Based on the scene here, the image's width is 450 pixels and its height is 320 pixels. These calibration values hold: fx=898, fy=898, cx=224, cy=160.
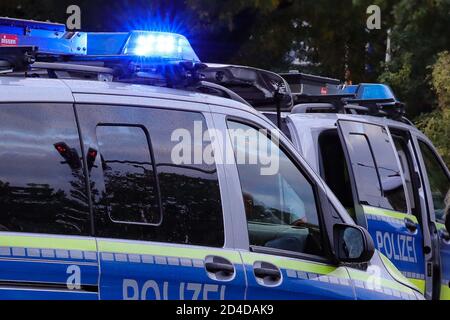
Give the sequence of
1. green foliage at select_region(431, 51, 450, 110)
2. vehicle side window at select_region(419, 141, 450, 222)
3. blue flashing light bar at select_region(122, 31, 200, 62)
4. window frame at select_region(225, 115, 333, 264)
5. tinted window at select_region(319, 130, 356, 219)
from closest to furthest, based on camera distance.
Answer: window frame at select_region(225, 115, 333, 264)
blue flashing light bar at select_region(122, 31, 200, 62)
tinted window at select_region(319, 130, 356, 219)
vehicle side window at select_region(419, 141, 450, 222)
green foliage at select_region(431, 51, 450, 110)

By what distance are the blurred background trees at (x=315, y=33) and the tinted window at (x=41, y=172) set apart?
9.91 m

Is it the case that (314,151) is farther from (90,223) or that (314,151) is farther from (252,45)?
(252,45)

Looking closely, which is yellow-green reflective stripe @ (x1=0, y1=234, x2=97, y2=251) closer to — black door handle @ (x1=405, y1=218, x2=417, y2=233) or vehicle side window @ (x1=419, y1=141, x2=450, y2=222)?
black door handle @ (x1=405, y1=218, x2=417, y2=233)

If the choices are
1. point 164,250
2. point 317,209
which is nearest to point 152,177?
point 164,250

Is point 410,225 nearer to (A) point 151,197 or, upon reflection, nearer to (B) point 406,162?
(B) point 406,162

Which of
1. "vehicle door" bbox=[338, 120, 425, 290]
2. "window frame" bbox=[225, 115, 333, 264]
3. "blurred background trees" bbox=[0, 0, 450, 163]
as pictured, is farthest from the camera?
"blurred background trees" bbox=[0, 0, 450, 163]

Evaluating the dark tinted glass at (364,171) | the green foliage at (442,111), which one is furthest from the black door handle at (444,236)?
the green foliage at (442,111)

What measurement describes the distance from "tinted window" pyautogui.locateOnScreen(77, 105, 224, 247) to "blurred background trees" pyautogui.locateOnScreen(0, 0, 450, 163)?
31.3 ft

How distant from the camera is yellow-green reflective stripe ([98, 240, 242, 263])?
3.21 metres

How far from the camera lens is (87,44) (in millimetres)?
5148

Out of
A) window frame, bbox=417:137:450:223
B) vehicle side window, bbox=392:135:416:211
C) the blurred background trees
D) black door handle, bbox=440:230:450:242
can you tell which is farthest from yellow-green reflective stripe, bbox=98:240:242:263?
the blurred background trees

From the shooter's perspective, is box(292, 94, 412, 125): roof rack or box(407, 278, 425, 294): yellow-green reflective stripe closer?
box(407, 278, 425, 294): yellow-green reflective stripe

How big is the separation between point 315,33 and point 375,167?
439 inches

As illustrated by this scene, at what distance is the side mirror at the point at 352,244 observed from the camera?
3.99 metres
